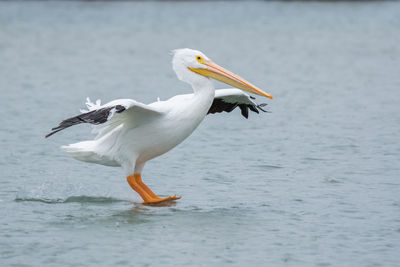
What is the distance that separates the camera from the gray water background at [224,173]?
649cm

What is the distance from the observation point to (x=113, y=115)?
279 inches

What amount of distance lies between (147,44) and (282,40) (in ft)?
14.3

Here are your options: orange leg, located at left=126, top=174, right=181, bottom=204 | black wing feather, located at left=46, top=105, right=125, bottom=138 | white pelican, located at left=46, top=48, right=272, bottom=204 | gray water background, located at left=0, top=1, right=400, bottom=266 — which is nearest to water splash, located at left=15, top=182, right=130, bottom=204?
gray water background, located at left=0, top=1, right=400, bottom=266

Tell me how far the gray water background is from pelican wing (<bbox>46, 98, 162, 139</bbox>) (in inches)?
32.6

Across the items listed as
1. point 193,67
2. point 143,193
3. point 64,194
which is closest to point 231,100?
point 193,67

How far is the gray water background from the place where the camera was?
6.49 metres

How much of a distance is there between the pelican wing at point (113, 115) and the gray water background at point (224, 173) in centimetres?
83

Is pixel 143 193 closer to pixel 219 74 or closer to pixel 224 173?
pixel 219 74

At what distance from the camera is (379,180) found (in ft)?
28.3

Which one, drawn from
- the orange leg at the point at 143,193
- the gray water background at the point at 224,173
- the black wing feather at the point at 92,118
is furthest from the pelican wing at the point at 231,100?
the black wing feather at the point at 92,118

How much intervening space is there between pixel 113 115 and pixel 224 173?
93.7 inches

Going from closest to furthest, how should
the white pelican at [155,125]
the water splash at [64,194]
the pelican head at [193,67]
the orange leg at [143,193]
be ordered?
the white pelican at [155,125] → the pelican head at [193,67] → the orange leg at [143,193] → the water splash at [64,194]

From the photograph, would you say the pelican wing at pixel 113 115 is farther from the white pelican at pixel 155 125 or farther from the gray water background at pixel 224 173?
the gray water background at pixel 224 173

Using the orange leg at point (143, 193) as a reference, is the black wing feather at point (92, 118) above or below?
above
